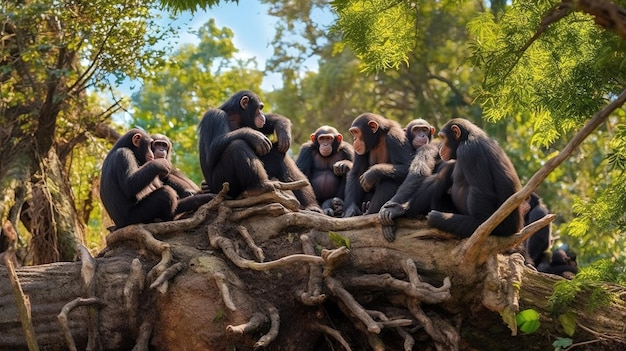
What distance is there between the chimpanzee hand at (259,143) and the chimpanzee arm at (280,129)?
40 cm

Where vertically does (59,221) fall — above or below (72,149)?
below

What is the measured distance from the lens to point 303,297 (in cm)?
759

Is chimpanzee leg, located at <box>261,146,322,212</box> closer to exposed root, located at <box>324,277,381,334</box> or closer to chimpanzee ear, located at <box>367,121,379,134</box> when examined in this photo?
chimpanzee ear, located at <box>367,121,379,134</box>

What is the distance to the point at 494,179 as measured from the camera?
8.05 metres

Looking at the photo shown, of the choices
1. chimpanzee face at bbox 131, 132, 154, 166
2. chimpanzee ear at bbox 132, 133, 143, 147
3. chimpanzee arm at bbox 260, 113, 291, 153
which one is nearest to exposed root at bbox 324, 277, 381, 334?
chimpanzee arm at bbox 260, 113, 291, 153

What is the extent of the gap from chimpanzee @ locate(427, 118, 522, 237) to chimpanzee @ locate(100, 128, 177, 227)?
103 inches

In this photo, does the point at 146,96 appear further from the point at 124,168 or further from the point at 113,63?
the point at 124,168

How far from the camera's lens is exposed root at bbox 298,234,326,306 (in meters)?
7.51

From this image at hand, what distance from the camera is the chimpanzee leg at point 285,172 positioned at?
948 centimetres

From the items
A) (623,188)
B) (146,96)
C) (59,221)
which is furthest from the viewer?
(146,96)

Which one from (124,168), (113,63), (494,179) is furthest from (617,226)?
(113,63)

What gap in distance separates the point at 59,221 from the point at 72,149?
1369mm

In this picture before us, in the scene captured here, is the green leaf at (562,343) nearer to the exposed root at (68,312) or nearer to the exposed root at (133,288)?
the exposed root at (133,288)

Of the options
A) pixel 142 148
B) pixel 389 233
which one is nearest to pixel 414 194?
pixel 389 233
